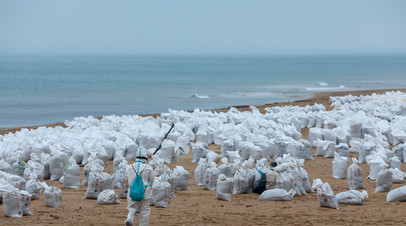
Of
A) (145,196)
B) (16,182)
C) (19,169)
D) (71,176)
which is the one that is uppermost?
(145,196)

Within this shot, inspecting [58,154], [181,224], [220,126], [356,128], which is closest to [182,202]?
[181,224]

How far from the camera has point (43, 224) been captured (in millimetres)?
7453

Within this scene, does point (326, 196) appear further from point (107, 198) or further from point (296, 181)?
point (107, 198)

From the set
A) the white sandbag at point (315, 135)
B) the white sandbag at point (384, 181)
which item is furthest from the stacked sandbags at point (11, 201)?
the white sandbag at point (315, 135)

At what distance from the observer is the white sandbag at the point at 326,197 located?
8.38m

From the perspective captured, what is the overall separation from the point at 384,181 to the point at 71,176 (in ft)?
16.8

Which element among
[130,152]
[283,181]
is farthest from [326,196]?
[130,152]

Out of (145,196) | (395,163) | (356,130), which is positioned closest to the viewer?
(145,196)

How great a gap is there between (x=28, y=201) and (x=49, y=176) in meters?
3.18

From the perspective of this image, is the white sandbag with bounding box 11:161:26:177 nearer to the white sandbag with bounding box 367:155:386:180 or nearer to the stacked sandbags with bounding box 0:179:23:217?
the stacked sandbags with bounding box 0:179:23:217

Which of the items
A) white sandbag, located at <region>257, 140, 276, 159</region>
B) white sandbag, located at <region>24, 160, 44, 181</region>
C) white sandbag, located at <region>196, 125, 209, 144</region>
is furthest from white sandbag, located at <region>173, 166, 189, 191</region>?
white sandbag, located at <region>196, 125, 209, 144</region>

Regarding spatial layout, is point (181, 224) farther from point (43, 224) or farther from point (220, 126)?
point (220, 126)

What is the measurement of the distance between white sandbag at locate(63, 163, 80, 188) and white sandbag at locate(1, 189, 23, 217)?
87.4 inches

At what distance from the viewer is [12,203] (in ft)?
25.4
